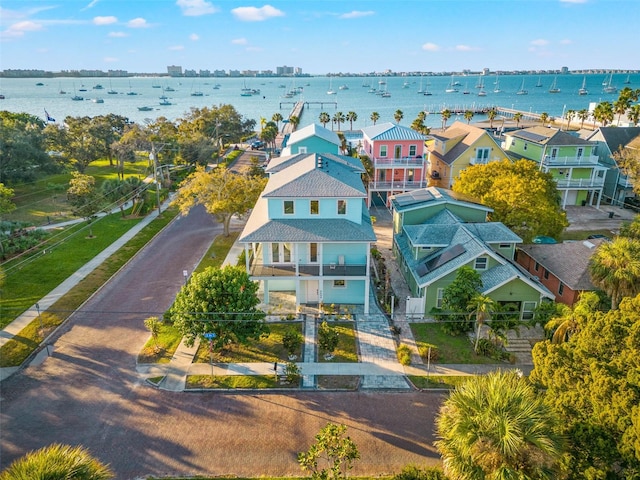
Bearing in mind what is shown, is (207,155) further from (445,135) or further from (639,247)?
(639,247)

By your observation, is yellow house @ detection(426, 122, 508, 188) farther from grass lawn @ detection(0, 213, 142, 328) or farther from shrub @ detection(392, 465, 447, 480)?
shrub @ detection(392, 465, 447, 480)

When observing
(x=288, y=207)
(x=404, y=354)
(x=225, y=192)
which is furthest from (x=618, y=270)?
(x=225, y=192)

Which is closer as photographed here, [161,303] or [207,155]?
[161,303]

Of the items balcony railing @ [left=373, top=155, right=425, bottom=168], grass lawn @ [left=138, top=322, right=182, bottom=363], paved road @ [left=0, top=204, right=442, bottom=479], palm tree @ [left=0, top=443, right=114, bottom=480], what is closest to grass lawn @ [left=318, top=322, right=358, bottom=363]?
paved road @ [left=0, top=204, right=442, bottom=479]

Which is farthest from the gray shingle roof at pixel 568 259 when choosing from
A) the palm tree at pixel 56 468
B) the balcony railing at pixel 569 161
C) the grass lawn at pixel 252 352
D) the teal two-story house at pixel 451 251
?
the palm tree at pixel 56 468

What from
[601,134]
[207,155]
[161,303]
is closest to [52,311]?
[161,303]

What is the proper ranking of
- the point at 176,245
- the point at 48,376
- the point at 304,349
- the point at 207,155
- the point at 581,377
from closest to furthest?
1. the point at 581,377
2. the point at 48,376
3. the point at 304,349
4. the point at 176,245
5. the point at 207,155

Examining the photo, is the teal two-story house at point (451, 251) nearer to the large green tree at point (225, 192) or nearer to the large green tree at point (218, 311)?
the large green tree at point (218, 311)
